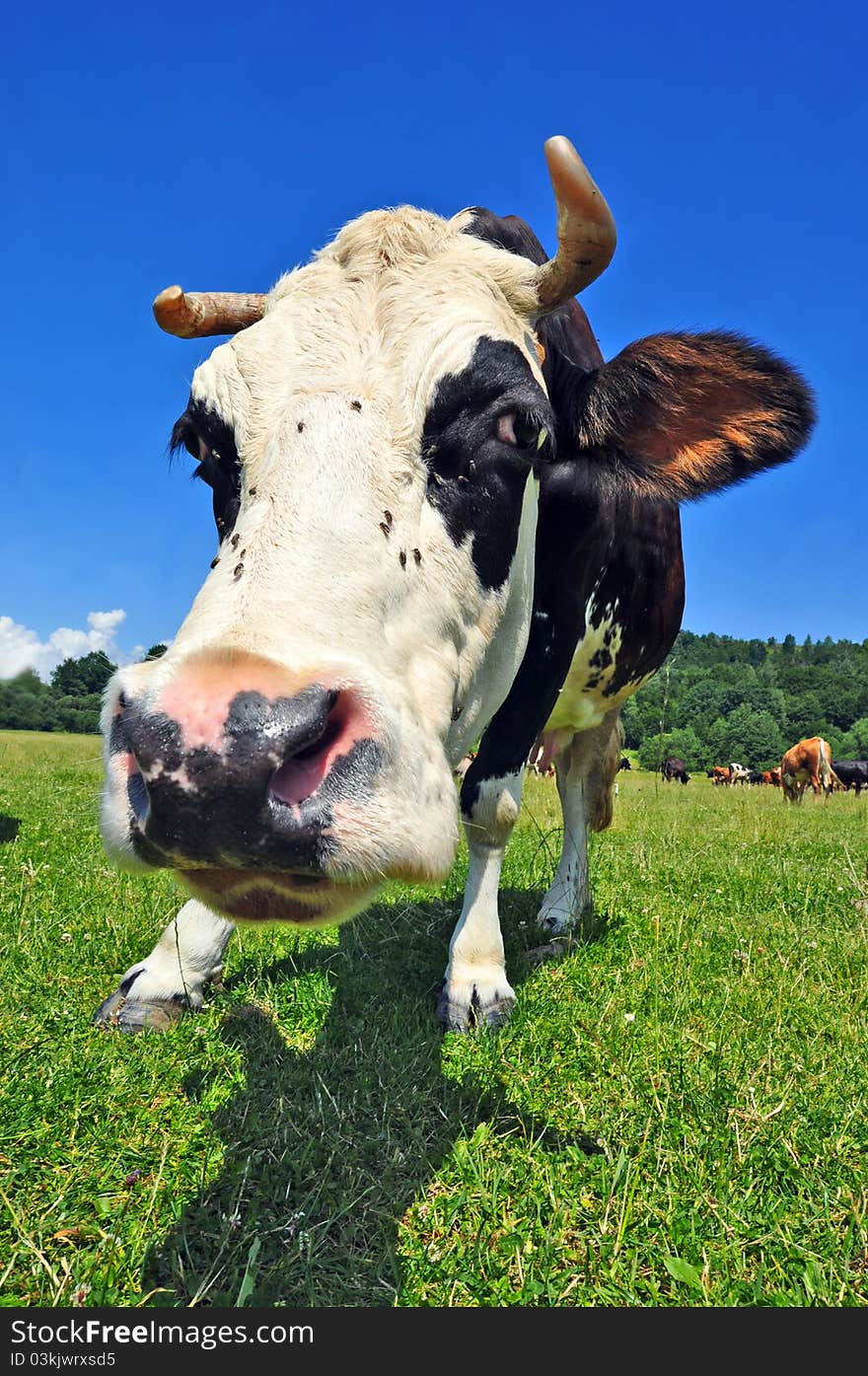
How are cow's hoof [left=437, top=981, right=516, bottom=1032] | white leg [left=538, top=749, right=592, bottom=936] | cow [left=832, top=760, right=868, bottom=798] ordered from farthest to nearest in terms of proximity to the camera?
1. cow [left=832, top=760, right=868, bottom=798]
2. white leg [left=538, top=749, right=592, bottom=936]
3. cow's hoof [left=437, top=981, right=516, bottom=1032]

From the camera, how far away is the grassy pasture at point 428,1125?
1987 mm

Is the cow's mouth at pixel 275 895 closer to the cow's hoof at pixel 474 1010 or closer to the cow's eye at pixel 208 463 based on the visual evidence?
the cow's eye at pixel 208 463

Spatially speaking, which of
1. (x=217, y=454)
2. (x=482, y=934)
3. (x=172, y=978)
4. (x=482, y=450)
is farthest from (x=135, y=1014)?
(x=482, y=450)

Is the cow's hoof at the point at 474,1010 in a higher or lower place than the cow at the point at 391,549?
lower

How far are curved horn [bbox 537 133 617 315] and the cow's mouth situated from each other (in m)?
2.12

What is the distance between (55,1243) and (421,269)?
2757 mm

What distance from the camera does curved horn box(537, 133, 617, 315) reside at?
2.58 metres

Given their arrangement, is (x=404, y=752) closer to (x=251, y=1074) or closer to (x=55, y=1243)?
(x=55, y=1243)

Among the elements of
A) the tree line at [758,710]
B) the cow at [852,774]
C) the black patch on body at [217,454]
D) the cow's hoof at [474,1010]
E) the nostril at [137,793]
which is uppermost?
the tree line at [758,710]

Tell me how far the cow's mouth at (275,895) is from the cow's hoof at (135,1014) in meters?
1.62

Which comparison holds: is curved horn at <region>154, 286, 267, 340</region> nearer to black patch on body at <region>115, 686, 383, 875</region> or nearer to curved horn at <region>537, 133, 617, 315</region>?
curved horn at <region>537, 133, 617, 315</region>

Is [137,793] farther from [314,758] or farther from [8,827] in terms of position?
[8,827]

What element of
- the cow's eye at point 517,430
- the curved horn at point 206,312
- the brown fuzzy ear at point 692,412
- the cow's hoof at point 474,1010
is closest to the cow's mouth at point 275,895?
the cow's eye at point 517,430

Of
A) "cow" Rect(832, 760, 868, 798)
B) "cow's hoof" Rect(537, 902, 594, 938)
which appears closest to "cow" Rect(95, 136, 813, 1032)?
"cow's hoof" Rect(537, 902, 594, 938)
